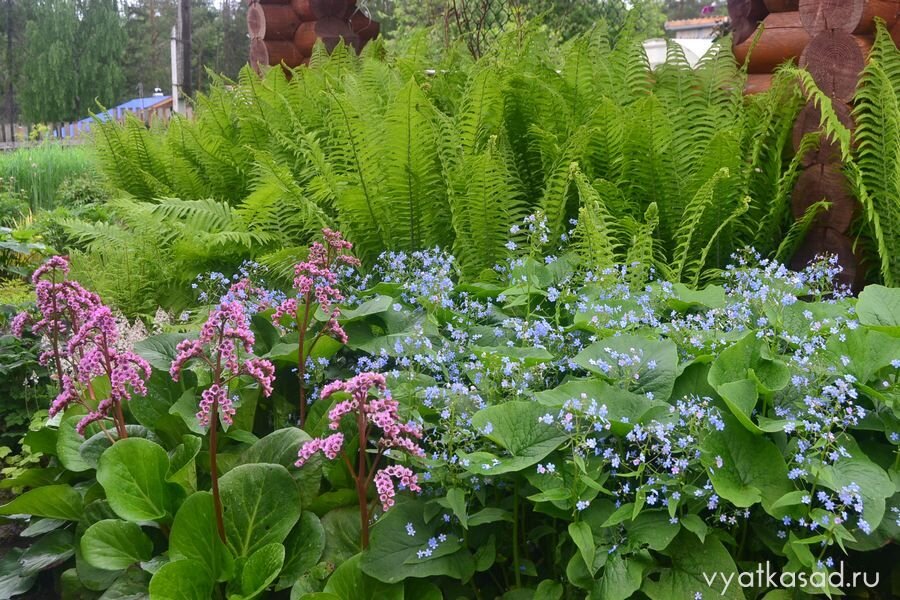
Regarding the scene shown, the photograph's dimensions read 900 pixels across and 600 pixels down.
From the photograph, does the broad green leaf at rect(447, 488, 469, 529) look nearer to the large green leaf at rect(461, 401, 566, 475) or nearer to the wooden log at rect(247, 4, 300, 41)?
the large green leaf at rect(461, 401, 566, 475)

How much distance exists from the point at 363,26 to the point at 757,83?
3.10 metres

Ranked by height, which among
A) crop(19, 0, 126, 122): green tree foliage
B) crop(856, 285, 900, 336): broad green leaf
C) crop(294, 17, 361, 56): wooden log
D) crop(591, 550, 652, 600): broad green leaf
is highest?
crop(294, 17, 361, 56): wooden log

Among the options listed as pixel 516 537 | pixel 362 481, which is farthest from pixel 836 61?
pixel 362 481

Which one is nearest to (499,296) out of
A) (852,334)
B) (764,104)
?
(852,334)

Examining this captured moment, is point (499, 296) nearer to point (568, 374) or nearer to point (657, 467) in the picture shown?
point (568, 374)

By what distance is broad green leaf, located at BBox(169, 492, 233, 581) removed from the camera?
5.43ft

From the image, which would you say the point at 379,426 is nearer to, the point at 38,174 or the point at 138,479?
the point at 138,479

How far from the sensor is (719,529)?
1.54m

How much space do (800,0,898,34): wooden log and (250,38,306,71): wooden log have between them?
10.8 ft

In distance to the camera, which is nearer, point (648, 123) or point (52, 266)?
point (52, 266)

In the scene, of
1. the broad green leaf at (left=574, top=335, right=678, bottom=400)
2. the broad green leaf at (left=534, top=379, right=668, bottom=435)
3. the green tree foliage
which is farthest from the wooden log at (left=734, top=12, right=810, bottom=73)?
the green tree foliage

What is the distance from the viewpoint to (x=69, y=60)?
42.8 m

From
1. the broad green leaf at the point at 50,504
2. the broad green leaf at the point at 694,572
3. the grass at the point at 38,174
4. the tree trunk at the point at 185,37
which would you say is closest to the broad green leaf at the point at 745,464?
the broad green leaf at the point at 694,572

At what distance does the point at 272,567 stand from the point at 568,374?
2.62 ft
